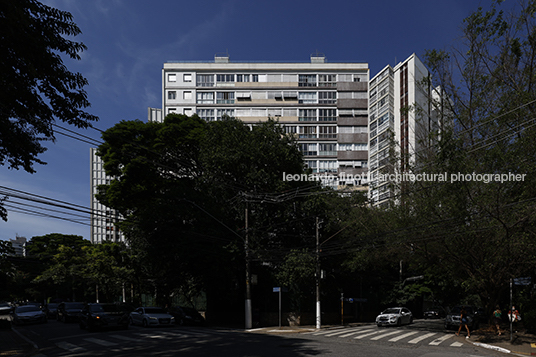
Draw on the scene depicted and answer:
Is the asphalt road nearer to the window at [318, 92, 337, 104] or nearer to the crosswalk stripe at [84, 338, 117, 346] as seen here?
the crosswalk stripe at [84, 338, 117, 346]

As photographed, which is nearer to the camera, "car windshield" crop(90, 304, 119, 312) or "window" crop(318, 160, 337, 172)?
"car windshield" crop(90, 304, 119, 312)

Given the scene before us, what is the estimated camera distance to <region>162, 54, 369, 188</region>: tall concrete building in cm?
6456

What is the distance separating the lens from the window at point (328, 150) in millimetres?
63688

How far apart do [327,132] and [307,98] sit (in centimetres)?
617

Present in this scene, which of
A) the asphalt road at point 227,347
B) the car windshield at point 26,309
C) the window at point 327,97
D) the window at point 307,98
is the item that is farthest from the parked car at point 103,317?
the window at point 327,97

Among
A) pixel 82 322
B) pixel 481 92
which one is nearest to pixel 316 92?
pixel 481 92

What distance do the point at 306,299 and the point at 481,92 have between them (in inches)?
734

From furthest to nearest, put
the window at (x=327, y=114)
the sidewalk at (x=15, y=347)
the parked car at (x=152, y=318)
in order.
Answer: the window at (x=327, y=114)
the parked car at (x=152, y=318)
the sidewalk at (x=15, y=347)

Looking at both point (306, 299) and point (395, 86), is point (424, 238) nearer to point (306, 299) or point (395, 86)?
point (306, 299)

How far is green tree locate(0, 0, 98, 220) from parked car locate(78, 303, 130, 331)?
10.3 m

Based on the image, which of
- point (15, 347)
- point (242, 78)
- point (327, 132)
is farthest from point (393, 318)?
point (242, 78)

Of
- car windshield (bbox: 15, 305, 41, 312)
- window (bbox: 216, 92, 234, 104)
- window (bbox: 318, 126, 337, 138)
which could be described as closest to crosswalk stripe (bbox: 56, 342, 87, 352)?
car windshield (bbox: 15, 305, 41, 312)

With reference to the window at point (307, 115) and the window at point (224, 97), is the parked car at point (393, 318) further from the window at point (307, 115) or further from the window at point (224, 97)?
the window at point (224, 97)

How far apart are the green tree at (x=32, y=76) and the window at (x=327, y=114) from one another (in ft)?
175
